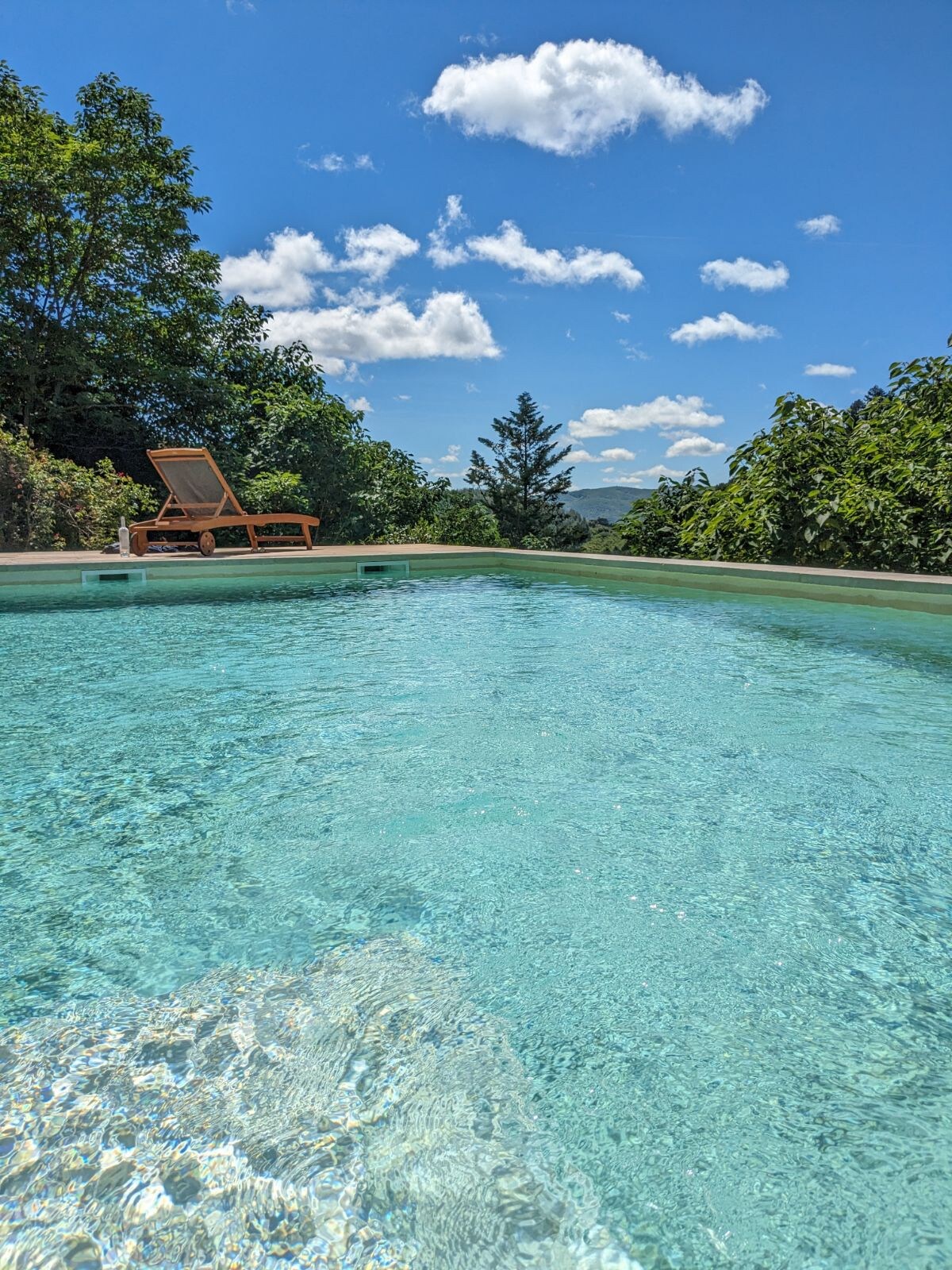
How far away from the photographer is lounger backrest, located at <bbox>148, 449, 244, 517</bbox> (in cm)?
954

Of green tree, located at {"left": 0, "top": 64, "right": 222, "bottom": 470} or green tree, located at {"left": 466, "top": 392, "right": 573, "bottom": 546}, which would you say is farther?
green tree, located at {"left": 466, "top": 392, "right": 573, "bottom": 546}

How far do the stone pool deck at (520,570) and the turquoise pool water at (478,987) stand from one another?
3.16 metres

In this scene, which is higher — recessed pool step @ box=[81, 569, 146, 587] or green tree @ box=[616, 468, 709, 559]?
green tree @ box=[616, 468, 709, 559]

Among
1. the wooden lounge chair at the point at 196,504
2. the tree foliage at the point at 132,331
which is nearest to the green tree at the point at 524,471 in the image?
the tree foliage at the point at 132,331

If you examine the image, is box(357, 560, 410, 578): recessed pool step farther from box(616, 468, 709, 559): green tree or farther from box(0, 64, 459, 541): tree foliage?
box(0, 64, 459, 541): tree foliage

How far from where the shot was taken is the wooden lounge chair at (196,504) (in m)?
9.49

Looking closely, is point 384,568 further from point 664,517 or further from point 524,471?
point 524,471

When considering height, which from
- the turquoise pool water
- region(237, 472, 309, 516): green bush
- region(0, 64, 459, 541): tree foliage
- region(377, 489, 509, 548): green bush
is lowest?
the turquoise pool water

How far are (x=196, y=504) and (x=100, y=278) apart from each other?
592cm

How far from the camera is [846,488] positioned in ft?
23.8

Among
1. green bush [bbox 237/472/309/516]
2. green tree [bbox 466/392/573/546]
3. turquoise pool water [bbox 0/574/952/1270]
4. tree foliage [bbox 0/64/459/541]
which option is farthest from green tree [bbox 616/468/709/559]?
green tree [bbox 466/392/573/546]

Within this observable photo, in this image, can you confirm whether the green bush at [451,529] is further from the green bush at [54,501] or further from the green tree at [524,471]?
the green tree at [524,471]

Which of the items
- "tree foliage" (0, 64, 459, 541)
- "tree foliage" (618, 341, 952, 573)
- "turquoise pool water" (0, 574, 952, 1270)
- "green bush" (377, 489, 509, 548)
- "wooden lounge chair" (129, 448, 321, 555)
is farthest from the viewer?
"green bush" (377, 489, 509, 548)

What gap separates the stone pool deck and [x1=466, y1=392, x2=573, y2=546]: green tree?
2789 centimetres
